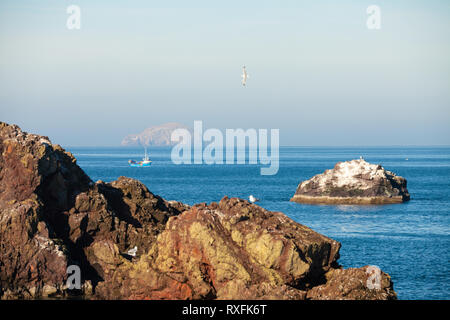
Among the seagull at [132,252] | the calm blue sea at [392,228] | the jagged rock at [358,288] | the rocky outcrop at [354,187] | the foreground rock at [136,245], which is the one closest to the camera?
the jagged rock at [358,288]

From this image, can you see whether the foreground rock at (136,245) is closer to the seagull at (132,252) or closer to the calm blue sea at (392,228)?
the seagull at (132,252)

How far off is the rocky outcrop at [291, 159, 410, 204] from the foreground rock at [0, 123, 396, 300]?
50225 millimetres

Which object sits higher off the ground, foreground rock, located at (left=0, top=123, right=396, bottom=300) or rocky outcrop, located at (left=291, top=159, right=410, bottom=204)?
foreground rock, located at (left=0, top=123, right=396, bottom=300)

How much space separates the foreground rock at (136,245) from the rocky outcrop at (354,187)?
165 feet

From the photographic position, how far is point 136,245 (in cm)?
3334

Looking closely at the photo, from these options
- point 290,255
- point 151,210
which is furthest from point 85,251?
point 290,255

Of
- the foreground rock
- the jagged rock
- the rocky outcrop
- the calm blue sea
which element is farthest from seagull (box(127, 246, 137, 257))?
the rocky outcrop

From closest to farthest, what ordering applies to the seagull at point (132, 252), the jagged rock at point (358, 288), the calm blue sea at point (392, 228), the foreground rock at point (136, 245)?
the jagged rock at point (358, 288) → the foreground rock at point (136, 245) → the seagull at point (132, 252) → the calm blue sea at point (392, 228)

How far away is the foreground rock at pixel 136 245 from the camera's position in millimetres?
24719

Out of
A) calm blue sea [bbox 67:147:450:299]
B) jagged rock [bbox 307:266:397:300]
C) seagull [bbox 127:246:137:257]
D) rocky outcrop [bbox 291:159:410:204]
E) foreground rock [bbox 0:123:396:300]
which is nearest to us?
jagged rock [bbox 307:266:397:300]

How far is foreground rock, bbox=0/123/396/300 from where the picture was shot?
81.1 feet

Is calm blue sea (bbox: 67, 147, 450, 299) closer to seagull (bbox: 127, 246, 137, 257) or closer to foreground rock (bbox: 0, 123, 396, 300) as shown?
foreground rock (bbox: 0, 123, 396, 300)

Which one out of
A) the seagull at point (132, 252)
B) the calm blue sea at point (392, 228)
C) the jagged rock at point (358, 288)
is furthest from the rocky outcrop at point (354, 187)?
A: the jagged rock at point (358, 288)

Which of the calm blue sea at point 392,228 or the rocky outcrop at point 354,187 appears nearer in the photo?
the calm blue sea at point 392,228
